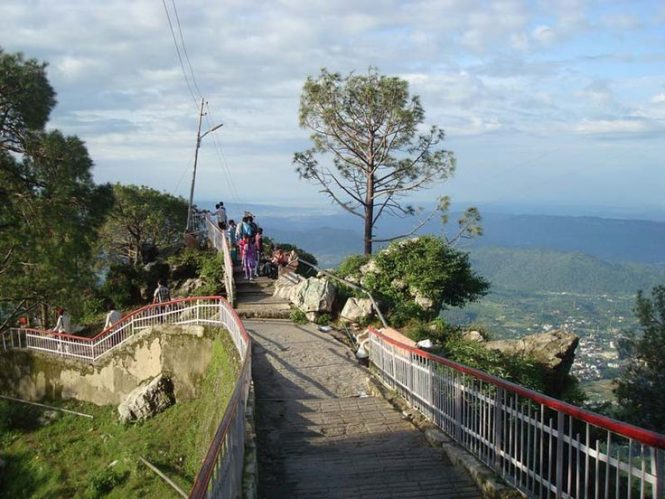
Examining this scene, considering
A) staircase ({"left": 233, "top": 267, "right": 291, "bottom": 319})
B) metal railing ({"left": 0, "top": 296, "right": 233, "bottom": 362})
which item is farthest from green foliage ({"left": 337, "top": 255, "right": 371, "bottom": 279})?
metal railing ({"left": 0, "top": 296, "right": 233, "bottom": 362})

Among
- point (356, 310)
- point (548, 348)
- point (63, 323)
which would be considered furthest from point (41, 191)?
point (548, 348)

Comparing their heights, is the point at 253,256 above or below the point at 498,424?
above

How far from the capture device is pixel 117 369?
59.1 feet

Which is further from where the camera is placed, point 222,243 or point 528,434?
point 222,243

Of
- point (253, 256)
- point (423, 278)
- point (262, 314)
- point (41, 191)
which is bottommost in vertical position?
point (262, 314)

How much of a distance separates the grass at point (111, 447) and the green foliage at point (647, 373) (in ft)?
32.1

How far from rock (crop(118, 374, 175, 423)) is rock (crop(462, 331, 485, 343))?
765 centimetres

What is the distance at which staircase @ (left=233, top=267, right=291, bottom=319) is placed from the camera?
1744cm

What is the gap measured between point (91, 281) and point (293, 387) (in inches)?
453

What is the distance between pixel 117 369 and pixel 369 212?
12.9 metres

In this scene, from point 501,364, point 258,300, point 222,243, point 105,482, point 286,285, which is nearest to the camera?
point 501,364

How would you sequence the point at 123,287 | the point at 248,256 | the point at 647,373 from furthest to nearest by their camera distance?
1. the point at 123,287
2. the point at 248,256
3. the point at 647,373

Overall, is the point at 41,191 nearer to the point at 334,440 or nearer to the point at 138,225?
the point at 334,440

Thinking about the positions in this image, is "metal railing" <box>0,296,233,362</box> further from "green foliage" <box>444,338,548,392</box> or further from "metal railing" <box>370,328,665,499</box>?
"metal railing" <box>370,328,665,499</box>
